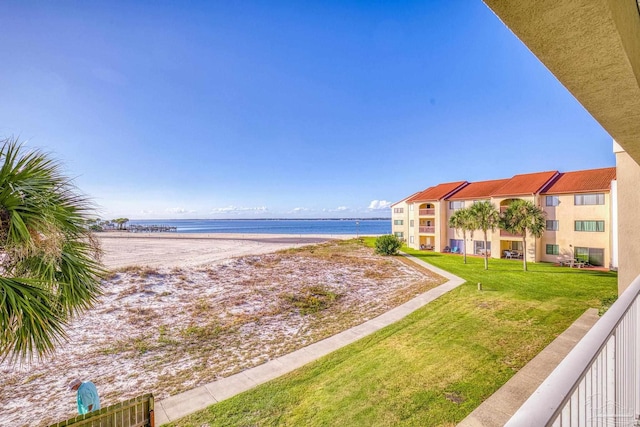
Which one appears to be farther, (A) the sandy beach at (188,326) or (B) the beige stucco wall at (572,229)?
(B) the beige stucco wall at (572,229)

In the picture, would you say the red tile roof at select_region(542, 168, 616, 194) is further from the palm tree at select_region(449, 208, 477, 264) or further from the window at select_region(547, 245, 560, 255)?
the palm tree at select_region(449, 208, 477, 264)

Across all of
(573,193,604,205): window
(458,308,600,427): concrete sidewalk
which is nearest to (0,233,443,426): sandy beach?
(458,308,600,427): concrete sidewalk

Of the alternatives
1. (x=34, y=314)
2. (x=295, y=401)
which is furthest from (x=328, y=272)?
(x=34, y=314)

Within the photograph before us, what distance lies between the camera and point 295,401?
6.92m

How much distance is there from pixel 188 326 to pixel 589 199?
3301cm

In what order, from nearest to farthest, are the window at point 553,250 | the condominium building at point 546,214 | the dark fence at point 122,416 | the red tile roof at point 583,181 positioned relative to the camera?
the dark fence at point 122,416 → the condominium building at point 546,214 → the red tile roof at point 583,181 → the window at point 553,250

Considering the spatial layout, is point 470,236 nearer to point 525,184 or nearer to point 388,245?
point 525,184

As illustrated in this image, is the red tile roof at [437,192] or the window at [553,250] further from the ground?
the red tile roof at [437,192]

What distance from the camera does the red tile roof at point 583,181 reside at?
974 inches

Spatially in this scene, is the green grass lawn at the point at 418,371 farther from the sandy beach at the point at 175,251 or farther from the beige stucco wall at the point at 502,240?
the beige stucco wall at the point at 502,240

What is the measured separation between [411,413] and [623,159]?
28.2ft

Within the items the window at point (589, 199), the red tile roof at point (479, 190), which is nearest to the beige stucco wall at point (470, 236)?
the red tile roof at point (479, 190)

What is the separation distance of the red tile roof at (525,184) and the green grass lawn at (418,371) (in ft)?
55.5

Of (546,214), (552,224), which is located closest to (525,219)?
(546,214)
